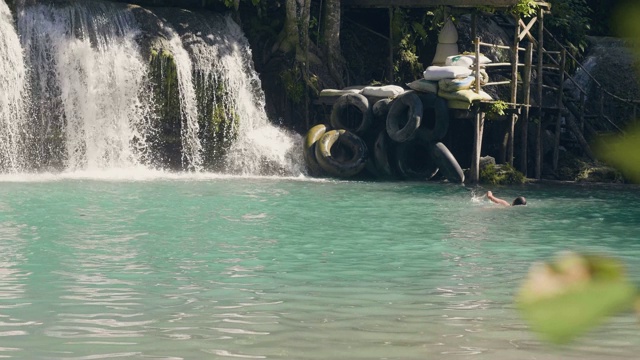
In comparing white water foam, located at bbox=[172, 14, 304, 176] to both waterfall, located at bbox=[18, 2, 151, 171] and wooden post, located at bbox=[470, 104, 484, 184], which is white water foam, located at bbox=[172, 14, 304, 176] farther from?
wooden post, located at bbox=[470, 104, 484, 184]

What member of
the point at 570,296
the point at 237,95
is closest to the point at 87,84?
the point at 237,95

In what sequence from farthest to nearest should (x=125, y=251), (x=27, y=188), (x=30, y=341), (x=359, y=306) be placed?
(x=27, y=188), (x=125, y=251), (x=359, y=306), (x=30, y=341)

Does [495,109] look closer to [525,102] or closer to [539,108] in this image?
[525,102]

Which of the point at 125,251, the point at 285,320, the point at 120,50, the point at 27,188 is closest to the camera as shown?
the point at 285,320

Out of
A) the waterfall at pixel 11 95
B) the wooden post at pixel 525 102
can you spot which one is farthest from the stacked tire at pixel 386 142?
the waterfall at pixel 11 95

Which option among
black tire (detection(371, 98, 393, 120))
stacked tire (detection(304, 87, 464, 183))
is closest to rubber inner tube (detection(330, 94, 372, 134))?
stacked tire (detection(304, 87, 464, 183))

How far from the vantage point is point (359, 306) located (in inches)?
384

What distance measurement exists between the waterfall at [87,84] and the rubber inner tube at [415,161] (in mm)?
5942

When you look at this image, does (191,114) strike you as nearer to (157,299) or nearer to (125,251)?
(125,251)

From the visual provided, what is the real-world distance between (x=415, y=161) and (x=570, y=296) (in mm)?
26351

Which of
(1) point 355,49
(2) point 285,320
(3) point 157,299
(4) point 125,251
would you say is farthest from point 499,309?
(1) point 355,49

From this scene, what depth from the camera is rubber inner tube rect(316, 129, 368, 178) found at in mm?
25672

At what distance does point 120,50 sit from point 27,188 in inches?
244

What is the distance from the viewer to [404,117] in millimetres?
26469
